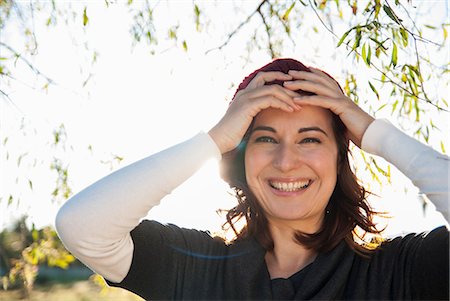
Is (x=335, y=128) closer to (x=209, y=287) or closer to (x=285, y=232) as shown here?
(x=285, y=232)

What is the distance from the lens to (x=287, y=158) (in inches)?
89.9

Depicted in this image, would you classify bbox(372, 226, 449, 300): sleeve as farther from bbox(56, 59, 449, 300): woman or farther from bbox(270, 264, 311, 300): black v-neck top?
bbox(270, 264, 311, 300): black v-neck top

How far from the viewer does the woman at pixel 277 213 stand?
2135 mm

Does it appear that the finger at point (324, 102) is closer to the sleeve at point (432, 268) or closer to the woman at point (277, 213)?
the woman at point (277, 213)

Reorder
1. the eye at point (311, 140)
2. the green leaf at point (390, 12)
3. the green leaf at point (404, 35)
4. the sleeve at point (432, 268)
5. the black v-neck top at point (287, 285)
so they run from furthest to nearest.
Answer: the green leaf at point (404, 35) → the green leaf at point (390, 12) → the eye at point (311, 140) → the black v-neck top at point (287, 285) → the sleeve at point (432, 268)

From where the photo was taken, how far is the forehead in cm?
232

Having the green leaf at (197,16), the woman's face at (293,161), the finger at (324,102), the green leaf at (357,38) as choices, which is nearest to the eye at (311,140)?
the woman's face at (293,161)

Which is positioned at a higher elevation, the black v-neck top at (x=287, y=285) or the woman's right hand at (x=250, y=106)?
the woman's right hand at (x=250, y=106)

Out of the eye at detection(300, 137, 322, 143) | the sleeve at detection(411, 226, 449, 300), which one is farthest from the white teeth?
the sleeve at detection(411, 226, 449, 300)

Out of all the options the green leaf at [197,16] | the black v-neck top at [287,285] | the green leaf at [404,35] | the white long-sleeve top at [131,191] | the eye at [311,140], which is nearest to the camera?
the white long-sleeve top at [131,191]

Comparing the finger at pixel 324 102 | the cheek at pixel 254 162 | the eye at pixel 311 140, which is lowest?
the cheek at pixel 254 162

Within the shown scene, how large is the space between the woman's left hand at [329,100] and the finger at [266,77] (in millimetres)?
23

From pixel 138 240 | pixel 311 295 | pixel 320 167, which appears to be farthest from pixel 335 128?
pixel 138 240

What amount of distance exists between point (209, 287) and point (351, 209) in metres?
0.51
